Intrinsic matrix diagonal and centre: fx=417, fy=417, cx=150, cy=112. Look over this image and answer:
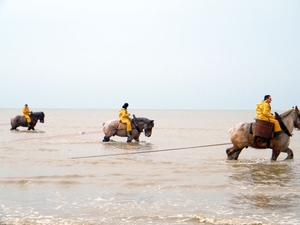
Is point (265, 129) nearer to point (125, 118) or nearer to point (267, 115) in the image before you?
point (267, 115)

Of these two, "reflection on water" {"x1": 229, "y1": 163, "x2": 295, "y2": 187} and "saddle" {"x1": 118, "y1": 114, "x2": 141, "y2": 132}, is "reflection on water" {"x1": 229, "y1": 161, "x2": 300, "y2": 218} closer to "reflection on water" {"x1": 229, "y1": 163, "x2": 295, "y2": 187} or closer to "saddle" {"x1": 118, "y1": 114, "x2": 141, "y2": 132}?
"reflection on water" {"x1": 229, "y1": 163, "x2": 295, "y2": 187}

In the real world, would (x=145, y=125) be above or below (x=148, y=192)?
above

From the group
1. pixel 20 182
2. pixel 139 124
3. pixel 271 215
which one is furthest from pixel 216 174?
pixel 139 124

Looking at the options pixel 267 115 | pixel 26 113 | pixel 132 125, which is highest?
pixel 267 115

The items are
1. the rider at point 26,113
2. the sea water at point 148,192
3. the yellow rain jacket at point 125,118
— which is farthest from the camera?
the rider at point 26,113

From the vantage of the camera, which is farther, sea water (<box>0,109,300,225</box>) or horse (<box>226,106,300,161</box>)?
horse (<box>226,106,300,161</box>)

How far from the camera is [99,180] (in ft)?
32.1

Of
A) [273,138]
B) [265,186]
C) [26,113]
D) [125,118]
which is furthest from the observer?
[26,113]

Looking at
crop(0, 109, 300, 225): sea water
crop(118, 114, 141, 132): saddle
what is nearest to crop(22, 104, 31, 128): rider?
crop(118, 114, 141, 132): saddle

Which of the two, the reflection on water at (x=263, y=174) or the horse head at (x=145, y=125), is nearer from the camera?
the reflection on water at (x=263, y=174)

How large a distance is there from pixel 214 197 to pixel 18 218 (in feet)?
11.8

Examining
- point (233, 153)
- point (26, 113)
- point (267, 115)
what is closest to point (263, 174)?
point (267, 115)

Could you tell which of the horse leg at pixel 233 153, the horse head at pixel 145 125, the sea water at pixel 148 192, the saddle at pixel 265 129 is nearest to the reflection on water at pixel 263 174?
the sea water at pixel 148 192

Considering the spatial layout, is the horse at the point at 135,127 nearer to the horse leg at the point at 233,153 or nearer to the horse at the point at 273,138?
the horse leg at the point at 233,153
